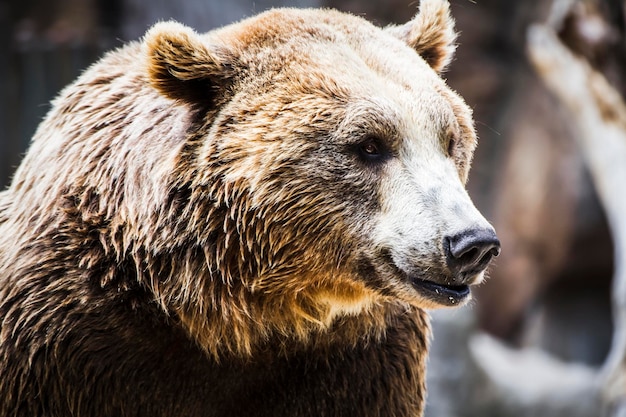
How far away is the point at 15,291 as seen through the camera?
418cm

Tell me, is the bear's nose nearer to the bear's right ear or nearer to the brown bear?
the brown bear

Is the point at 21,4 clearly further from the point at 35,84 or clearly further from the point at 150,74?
the point at 150,74

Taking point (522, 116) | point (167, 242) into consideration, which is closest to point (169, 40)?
point (167, 242)

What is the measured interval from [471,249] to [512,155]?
1101 centimetres

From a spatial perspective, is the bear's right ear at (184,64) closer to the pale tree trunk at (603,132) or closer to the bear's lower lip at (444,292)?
the bear's lower lip at (444,292)

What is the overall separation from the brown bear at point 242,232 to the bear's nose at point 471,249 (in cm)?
2

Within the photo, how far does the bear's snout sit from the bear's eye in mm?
522

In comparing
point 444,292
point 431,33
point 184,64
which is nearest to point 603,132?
point 431,33

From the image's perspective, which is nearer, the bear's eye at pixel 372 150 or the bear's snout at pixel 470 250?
the bear's snout at pixel 470 250

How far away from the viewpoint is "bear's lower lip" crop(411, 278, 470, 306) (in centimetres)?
385

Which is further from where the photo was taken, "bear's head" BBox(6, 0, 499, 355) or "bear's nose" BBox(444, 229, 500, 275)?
"bear's head" BBox(6, 0, 499, 355)

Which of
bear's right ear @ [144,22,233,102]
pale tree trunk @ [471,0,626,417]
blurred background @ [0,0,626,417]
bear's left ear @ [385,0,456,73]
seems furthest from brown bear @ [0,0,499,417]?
blurred background @ [0,0,626,417]

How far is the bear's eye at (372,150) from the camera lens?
158 inches

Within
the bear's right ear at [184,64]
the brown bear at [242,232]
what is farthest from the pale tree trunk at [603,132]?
the bear's right ear at [184,64]
